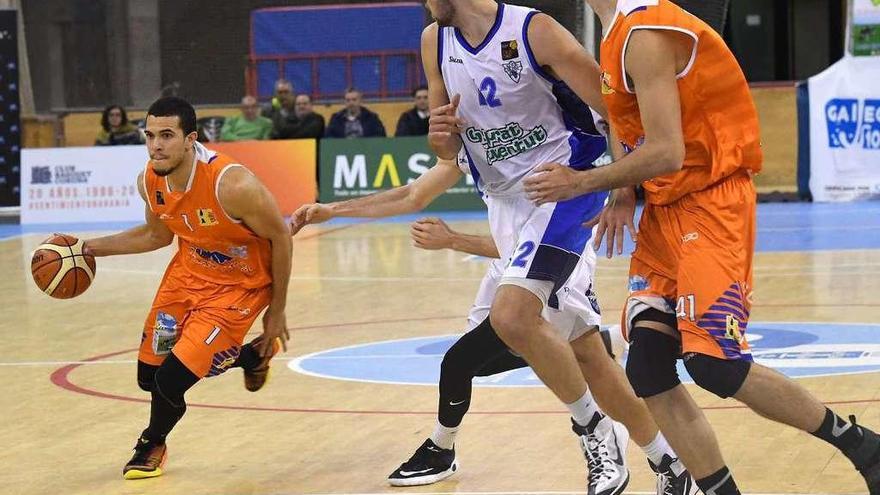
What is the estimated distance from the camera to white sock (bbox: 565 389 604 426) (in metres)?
5.66

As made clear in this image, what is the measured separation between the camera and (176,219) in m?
6.49

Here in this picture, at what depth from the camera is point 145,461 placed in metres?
6.26

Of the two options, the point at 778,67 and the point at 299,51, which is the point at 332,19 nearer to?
the point at 299,51

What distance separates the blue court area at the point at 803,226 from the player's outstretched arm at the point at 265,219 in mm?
8808

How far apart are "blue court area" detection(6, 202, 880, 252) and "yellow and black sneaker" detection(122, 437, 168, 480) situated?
30.0 feet

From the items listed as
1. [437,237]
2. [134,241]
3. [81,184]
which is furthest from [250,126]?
[437,237]

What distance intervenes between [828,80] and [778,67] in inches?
349

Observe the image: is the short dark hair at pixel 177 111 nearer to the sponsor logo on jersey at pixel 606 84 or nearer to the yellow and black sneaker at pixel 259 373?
the yellow and black sneaker at pixel 259 373

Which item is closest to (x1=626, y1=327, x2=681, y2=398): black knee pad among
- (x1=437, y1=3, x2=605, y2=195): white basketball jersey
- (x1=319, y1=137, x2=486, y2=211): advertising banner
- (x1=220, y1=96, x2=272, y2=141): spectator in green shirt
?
(x1=437, y1=3, x2=605, y2=195): white basketball jersey

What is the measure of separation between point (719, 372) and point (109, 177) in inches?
669

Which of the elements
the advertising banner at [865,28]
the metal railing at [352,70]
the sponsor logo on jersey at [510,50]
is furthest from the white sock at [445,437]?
the metal railing at [352,70]

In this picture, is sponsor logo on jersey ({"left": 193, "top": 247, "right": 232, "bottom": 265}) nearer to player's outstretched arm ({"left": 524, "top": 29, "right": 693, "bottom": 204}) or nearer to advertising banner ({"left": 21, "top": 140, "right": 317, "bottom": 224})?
player's outstretched arm ({"left": 524, "top": 29, "right": 693, "bottom": 204})

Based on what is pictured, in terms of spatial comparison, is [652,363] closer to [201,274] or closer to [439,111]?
[439,111]

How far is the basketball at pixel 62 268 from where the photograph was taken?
22.2ft
